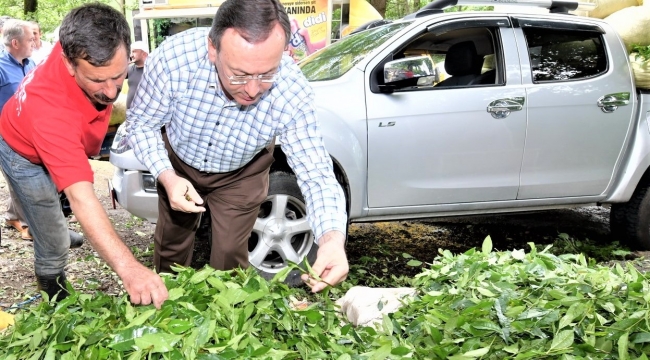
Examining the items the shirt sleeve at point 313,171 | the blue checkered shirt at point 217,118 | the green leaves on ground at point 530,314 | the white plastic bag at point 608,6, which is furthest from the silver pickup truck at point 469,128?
the green leaves on ground at point 530,314

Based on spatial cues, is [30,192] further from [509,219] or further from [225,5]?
[509,219]

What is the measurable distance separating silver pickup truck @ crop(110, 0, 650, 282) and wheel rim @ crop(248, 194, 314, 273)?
10mm

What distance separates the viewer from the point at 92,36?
250 centimetres

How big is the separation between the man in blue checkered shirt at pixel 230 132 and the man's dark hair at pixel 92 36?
0.37m

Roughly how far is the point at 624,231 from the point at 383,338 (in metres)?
4.46

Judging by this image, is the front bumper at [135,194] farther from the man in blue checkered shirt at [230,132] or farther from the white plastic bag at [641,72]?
the white plastic bag at [641,72]

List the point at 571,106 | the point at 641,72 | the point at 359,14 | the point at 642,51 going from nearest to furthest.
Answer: the point at 571,106 → the point at 641,72 → the point at 642,51 → the point at 359,14

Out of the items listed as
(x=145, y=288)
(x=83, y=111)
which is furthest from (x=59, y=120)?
(x=145, y=288)

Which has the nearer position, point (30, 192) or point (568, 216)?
point (30, 192)

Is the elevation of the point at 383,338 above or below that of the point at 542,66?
below

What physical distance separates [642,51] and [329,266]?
14.6ft

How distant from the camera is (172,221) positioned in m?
3.49

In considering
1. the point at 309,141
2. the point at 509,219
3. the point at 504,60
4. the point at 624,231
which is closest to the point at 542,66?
the point at 504,60

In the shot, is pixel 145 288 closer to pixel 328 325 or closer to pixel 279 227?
pixel 328 325
